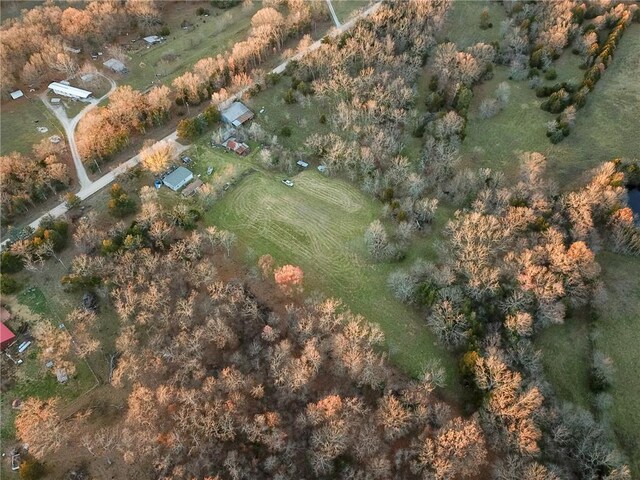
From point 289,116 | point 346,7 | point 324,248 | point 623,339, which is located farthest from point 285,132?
point 623,339

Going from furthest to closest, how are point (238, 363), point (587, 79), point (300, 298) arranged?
point (587, 79) < point (300, 298) < point (238, 363)

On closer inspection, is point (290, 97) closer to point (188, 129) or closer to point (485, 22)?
point (188, 129)

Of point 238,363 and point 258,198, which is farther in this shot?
point 258,198

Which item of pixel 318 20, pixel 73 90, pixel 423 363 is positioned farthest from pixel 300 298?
pixel 318 20

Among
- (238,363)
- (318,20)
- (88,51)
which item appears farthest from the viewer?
(318,20)

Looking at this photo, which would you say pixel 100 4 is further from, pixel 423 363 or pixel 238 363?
pixel 423 363

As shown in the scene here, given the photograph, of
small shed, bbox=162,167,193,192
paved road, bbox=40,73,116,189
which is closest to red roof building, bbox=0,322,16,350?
paved road, bbox=40,73,116,189

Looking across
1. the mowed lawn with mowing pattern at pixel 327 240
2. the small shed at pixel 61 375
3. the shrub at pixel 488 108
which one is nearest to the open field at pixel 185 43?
the mowed lawn with mowing pattern at pixel 327 240
